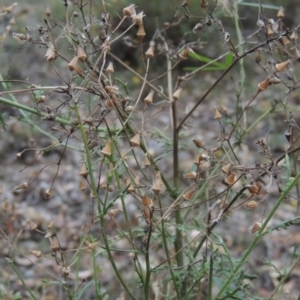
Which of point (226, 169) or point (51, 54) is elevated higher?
point (51, 54)

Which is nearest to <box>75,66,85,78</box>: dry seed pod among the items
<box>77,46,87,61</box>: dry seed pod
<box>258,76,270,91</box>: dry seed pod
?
<box>77,46,87,61</box>: dry seed pod

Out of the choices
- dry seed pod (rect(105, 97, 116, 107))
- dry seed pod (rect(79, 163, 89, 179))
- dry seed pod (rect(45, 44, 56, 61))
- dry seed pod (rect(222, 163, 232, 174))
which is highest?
dry seed pod (rect(45, 44, 56, 61))

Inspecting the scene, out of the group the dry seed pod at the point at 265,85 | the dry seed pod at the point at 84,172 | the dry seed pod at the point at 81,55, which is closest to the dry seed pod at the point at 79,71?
the dry seed pod at the point at 81,55

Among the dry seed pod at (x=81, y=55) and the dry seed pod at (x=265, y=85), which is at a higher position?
the dry seed pod at (x=81, y=55)

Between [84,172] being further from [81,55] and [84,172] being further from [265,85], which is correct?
[265,85]

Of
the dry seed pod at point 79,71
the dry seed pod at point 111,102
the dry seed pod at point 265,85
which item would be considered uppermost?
the dry seed pod at point 79,71

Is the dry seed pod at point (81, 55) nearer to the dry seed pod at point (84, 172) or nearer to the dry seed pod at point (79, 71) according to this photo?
the dry seed pod at point (79, 71)

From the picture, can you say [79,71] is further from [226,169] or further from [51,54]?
[226,169]

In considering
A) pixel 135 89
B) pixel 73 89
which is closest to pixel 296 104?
pixel 135 89

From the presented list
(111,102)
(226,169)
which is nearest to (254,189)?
(226,169)

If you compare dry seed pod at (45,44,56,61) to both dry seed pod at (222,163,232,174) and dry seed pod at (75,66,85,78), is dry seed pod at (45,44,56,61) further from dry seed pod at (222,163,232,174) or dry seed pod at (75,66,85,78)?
dry seed pod at (222,163,232,174)

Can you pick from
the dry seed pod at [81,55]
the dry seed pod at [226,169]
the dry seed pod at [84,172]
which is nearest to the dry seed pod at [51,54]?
the dry seed pod at [81,55]
